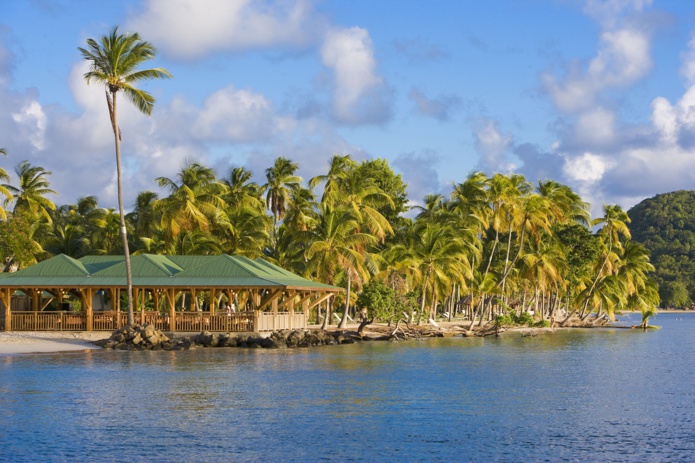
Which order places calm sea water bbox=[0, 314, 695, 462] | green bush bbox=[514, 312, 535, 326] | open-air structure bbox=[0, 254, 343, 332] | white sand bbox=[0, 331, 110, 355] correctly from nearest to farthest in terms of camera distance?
calm sea water bbox=[0, 314, 695, 462] < white sand bbox=[0, 331, 110, 355] < open-air structure bbox=[0, 254, 343, 332] < green bush bbox=[514, 312, 535, 326]

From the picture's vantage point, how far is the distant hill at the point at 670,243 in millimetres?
139250

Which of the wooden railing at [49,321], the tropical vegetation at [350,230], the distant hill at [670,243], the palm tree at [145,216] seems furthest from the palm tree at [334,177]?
the distant hill at [670,243]

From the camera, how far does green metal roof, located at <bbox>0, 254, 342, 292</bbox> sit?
3900 cm

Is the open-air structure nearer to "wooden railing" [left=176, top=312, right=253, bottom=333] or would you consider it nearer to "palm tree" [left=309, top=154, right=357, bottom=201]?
"wooden railing" [left=176, top=312, right=253, bottom=333]

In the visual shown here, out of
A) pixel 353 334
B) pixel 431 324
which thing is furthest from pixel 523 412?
pixel 431 324

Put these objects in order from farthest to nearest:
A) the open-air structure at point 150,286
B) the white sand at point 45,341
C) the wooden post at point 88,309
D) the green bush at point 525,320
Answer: the green bush at point 525,320 → the wooden post at point 88,309 → the open-air structure at point 150,286 → the white sand at point 45,341

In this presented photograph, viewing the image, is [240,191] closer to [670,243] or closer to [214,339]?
[214,339]

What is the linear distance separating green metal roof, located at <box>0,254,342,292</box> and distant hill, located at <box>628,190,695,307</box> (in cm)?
10916

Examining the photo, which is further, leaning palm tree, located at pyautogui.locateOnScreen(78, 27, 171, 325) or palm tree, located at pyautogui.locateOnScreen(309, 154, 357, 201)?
palm tree, located at pyautogui.locateOnScreen(309, 154, 357, 201)

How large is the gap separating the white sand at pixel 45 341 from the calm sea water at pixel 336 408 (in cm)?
184

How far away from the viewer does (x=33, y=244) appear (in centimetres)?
4897

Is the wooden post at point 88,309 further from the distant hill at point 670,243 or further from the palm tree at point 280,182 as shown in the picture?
the distant hill at point 670,243

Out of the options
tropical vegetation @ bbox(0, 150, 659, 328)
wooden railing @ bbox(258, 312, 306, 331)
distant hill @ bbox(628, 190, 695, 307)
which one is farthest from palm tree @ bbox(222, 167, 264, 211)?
distant hill @ bbox(628, 190, 695, 307)

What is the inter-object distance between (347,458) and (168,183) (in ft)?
120
